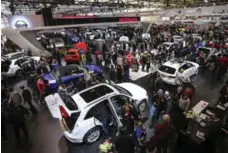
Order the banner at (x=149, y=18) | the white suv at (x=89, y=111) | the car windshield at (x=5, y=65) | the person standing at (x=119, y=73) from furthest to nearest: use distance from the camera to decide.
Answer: the banner at (x=149, y=18) < the car windshield at (x=5, y=65) < the person standing at (x=119, y=73) < the white suv at (x=89, y=111)

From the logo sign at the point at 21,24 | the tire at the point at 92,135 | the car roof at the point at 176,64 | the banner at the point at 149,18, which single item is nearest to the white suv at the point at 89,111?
the tire at the point at 92,135

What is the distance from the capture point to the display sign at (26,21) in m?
13.3

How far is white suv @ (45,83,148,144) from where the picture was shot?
193 inches

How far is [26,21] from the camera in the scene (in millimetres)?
13289

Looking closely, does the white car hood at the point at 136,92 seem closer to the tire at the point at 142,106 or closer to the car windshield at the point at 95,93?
the tire at the point at 142,106

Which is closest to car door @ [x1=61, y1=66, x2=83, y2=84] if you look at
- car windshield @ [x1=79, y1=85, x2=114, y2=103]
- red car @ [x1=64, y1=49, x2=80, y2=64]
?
car windshield @ [x1=79, y1=85, x2=114, y2=103]

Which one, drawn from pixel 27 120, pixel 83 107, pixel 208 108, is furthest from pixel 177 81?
pixel 27 120

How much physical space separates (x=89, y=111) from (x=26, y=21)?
11579mm

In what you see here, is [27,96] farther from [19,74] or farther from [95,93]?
[19,74]

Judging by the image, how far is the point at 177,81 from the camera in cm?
809

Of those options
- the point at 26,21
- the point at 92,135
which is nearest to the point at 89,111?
the point at 92,135

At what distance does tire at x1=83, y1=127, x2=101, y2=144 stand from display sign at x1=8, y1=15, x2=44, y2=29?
455 inches

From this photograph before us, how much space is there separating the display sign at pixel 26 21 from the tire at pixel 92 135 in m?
11.5

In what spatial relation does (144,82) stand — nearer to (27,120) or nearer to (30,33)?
(27,120)
